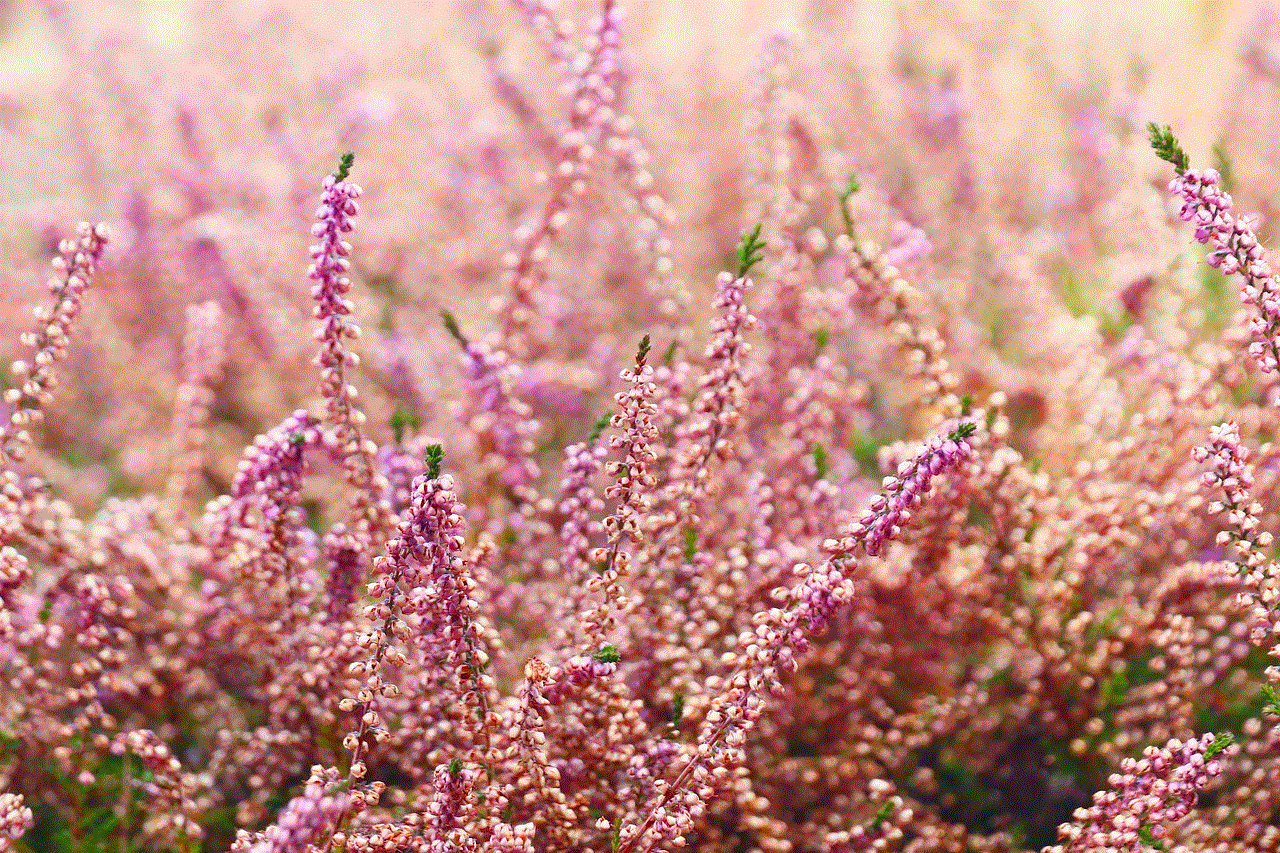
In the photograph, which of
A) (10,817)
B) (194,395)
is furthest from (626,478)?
(194,395)

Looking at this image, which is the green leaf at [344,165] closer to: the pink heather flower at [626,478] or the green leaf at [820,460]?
the pink heather flower at [626,478]

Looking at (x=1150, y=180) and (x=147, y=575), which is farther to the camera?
(x=1150, y=180)

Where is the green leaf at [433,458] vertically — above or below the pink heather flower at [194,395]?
below

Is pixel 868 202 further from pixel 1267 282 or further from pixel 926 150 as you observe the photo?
pixel 1267 282

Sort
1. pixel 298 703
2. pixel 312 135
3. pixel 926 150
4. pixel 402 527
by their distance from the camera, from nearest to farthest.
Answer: pixel 402 527, pixel 298 703, pixel 926 150, pixel 312 135

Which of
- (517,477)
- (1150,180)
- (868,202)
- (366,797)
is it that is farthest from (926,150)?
(366,797)

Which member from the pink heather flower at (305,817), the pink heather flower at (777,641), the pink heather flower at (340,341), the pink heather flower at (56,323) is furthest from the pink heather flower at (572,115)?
the pink heather flower at (305,817)
